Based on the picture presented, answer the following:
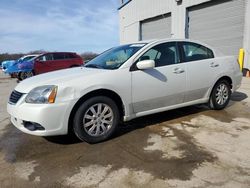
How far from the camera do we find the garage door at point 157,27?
15781mm

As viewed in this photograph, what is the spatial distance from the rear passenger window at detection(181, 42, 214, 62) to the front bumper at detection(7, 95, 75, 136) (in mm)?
2450

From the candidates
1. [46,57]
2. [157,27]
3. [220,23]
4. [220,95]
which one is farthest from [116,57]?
[157,27]

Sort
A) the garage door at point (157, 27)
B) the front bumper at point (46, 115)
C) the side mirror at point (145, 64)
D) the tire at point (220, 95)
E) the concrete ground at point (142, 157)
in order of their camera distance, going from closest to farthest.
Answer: the concrete ground at point (142, 157), the front bumper at point (46, 115), the side mirror at point (145, 64), the tire at point (220, 95), the garage door at point (157, 27)

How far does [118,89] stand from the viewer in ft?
12.7

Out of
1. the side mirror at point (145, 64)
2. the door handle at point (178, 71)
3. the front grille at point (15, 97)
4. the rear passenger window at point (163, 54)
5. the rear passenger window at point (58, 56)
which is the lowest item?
the front grille at point (15, 97)

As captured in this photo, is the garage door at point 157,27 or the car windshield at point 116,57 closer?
the car windshield at point 116,57

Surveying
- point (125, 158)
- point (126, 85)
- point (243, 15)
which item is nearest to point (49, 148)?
point (125, 158)

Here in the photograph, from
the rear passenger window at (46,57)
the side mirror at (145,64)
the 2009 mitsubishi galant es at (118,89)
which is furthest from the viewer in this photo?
the rear passenger window at (46,57)

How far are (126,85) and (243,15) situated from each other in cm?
877

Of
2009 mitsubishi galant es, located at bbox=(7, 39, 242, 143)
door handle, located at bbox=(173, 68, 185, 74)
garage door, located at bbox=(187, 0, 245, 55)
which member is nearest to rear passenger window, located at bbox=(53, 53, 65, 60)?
garage door, located at bbox=(187, 0, 245, 55)

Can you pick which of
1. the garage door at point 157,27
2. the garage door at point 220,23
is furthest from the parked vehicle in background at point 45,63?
the garage door at point 220,23

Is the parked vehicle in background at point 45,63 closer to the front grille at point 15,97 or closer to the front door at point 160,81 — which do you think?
the front grille at point 15,97

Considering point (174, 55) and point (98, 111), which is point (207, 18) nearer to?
point (174, 55)

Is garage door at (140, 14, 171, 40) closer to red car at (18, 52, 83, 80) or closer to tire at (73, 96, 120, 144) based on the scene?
red car at (18, 52, 83, 80)
